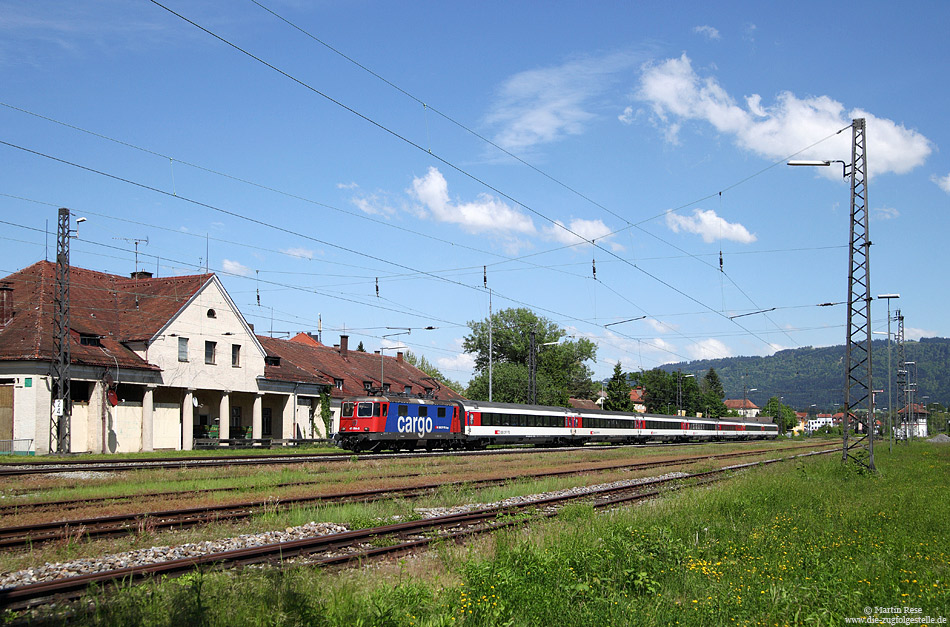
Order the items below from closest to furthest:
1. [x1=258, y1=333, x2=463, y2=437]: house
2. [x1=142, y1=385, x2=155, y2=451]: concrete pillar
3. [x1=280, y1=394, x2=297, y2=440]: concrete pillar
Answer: [x1=142, y1=385, x2=155, y2=451]: concrete pillar < [x1=280, y1=394, x2=297, y2=440]: concrete pillar < [x1=258, y1=333, x2=463, y2=437]: house

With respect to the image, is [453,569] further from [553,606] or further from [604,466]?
[604,466]

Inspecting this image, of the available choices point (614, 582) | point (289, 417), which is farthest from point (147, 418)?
point (614, 582)

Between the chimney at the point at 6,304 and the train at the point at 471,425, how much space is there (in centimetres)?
1774

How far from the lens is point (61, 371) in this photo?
109 ft

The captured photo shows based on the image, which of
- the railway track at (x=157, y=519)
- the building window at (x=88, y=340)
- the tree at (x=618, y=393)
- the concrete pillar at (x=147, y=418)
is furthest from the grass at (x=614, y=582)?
the tree at (x=618, y=393)

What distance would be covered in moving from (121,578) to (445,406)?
3458cm

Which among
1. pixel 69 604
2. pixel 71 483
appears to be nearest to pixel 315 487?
pixel 71 483

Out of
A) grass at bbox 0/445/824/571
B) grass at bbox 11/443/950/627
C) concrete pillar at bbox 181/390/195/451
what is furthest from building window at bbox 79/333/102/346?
grass at bbox 11/443/950/627

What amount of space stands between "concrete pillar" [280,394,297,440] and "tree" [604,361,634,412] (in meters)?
62.0

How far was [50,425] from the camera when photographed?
34469mm

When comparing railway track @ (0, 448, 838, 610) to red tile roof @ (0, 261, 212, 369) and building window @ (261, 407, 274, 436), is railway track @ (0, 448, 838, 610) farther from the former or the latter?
building window @ (261, 407, 274, 436)

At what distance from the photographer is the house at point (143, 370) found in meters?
34.6

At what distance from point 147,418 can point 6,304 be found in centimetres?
947

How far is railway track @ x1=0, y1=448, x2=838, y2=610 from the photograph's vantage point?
8.23 metres
